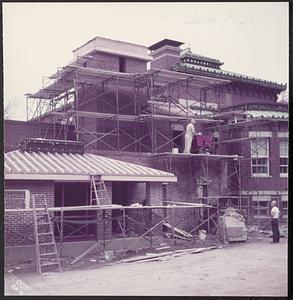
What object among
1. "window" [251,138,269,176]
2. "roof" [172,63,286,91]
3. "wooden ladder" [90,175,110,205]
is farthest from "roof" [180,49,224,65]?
"wooden ladder" [90,175,110,205]

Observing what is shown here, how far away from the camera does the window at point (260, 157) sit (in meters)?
26.4

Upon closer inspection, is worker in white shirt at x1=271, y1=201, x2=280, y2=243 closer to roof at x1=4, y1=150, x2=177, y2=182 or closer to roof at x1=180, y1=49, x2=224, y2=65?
roof at x1=4, y1=150, x2=177, y2=182

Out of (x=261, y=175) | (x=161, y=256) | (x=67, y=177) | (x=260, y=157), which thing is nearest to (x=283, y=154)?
(x=260, y=157)

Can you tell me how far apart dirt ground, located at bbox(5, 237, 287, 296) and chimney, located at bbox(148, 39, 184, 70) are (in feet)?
60.6

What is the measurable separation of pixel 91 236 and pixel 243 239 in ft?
24.0

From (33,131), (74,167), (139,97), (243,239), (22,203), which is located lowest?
(243,239)

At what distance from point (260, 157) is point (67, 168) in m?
13.7

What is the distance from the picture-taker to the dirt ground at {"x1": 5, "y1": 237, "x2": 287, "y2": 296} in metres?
11.5

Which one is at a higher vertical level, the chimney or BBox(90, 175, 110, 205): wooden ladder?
the chimney

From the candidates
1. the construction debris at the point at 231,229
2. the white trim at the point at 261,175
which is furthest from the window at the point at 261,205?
the construction debris at the point at 231,229

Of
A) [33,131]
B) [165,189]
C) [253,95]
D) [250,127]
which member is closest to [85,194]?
[165,189]

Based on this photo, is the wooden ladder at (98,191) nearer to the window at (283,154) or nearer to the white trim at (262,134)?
the white trim at (262,134)

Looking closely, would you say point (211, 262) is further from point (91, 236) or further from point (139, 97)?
point (139, 97)

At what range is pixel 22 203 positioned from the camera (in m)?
16.0
